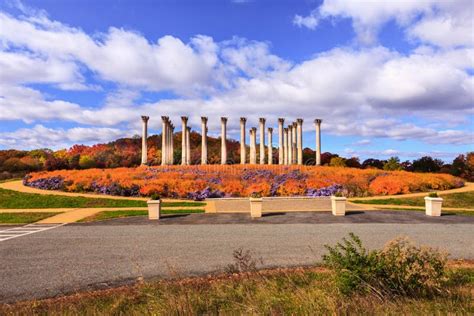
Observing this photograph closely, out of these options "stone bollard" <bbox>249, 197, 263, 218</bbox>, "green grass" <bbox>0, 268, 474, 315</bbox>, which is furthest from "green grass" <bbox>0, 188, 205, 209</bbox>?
"green grass" <bbox>0, 268, 474, 315</bbox>

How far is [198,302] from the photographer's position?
5953 mm

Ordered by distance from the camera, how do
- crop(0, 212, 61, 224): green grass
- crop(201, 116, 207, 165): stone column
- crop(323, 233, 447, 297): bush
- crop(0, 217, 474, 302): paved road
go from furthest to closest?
1. crop(201, 116, 207, 165): stone column
2. crop(0, 212, 61, 224): green grass
3. crop(0, 217, 474, 302): paved road
4. crop(323, 233, 447, 297): bush

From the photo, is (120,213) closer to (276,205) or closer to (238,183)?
(276,205)

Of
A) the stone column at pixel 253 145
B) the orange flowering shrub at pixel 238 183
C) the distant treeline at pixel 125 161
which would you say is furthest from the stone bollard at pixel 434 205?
the stone column at pixel 253 145

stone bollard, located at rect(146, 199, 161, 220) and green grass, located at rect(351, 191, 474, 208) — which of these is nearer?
stone bollard, located at rect(146, 199, 161, 220)

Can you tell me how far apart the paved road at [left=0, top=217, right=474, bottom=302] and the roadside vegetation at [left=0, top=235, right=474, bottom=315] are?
92cm

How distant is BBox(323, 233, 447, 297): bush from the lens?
6.21 m

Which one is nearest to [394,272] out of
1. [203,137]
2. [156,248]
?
[156,248]

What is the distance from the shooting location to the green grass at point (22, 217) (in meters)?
18.0

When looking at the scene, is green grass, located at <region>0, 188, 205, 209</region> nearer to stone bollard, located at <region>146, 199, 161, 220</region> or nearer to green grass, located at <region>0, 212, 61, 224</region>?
green grass, located at <region>0, 212, 61, 224</region>

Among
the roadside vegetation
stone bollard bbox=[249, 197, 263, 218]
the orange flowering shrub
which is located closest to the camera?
the roadside vegetation

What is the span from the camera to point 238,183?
29.7 metres

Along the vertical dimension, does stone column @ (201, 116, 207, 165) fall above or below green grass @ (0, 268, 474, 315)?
above

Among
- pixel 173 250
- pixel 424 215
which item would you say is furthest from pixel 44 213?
pixel 424 215
